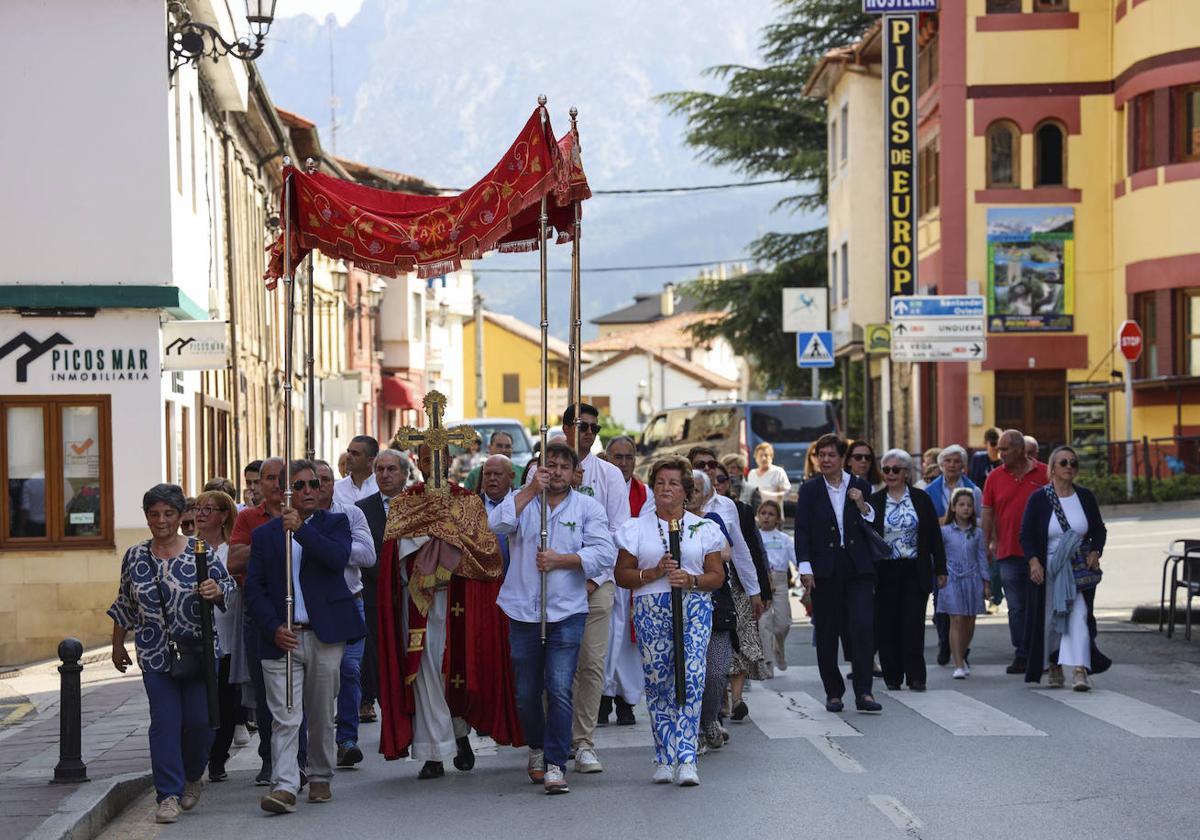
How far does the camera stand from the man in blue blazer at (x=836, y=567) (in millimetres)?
13164

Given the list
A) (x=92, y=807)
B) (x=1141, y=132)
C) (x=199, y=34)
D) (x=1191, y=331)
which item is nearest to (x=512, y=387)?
(x=1141, y=132)

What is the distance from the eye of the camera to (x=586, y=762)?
10.8 meters

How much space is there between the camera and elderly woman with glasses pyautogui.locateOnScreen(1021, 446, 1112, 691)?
14141mm

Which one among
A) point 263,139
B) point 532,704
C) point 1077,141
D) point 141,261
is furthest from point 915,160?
point 532,704

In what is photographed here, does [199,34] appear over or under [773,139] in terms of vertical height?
under

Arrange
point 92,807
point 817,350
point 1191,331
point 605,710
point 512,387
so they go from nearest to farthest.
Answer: point 92,807
point 605,710
point 817,350
point 1191,331
point 512,387

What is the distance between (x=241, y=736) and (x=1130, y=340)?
23.6 metres

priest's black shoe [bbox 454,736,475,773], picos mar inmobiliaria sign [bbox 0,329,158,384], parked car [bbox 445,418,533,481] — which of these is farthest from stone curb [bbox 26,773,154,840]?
parked car [bbox 445,418,533,481]

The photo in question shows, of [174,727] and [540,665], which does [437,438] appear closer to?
[540,665]

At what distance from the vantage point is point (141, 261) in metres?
20.0

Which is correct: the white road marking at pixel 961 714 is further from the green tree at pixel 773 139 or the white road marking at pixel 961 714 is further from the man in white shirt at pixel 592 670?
the green tree at pixel 773 139

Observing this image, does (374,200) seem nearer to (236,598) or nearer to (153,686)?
(236,598)

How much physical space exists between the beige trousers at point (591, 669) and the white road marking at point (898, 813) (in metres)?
1.81

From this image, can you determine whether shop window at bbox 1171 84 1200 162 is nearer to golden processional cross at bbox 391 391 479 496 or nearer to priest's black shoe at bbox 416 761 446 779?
golden processional cross at bbox 391 391 479 496
